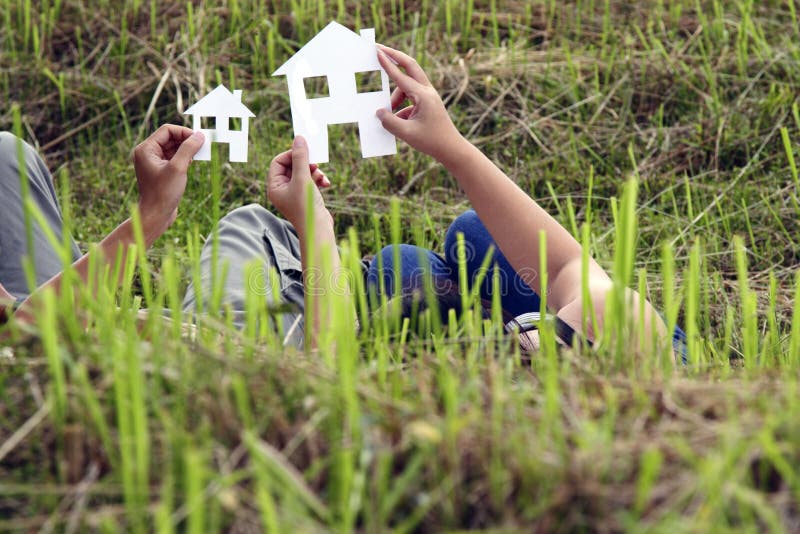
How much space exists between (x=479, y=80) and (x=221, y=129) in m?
1.51

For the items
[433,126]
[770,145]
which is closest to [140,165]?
[433,126]

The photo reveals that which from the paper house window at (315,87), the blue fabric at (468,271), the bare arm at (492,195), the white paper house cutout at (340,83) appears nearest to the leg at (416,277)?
the blue fabric at (468,271)

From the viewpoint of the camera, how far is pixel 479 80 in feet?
9.99

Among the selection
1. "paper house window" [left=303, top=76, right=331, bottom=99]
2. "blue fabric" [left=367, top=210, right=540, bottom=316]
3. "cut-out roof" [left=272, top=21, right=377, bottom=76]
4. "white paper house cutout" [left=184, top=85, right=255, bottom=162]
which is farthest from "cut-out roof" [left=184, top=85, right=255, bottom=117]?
"paper house window" [left=303, top=76, right=331, bottom=99]

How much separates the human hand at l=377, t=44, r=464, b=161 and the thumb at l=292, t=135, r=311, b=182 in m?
0.15

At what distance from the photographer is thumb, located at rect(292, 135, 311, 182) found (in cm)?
168

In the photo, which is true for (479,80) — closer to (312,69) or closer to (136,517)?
(312,69)

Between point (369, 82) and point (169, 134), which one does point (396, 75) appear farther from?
point (369, 82)

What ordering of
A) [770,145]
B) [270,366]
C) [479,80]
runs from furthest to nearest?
[479,80] < [770,145] < [270,366]

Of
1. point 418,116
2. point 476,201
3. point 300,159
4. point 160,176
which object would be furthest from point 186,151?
point 476,201

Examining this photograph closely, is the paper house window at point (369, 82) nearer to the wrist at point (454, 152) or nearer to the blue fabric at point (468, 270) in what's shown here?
the blue fabric at point (468, 270)

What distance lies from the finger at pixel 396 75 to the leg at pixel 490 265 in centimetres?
44

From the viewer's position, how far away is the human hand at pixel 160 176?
167 cm

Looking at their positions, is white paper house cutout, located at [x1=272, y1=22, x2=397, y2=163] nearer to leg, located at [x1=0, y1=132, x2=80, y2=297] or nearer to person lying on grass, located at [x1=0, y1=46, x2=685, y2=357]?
person lying on grass, located at [x1=0, y1=46, x2=685, y2=357]
